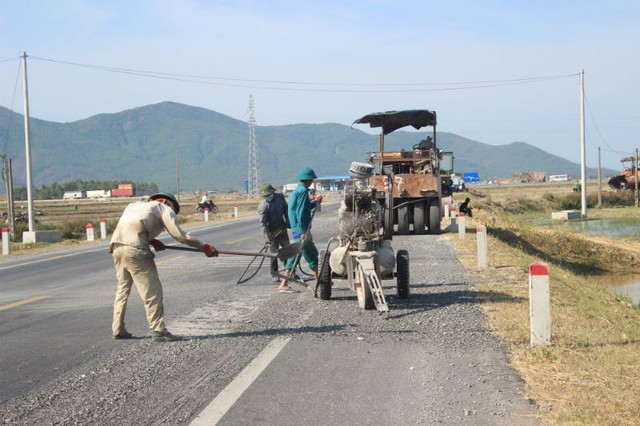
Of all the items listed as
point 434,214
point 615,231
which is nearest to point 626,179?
point 615,231

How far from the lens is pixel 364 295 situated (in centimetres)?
979

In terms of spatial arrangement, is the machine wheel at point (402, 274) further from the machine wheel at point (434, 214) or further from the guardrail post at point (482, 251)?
the machine wheel at point (434, 214)

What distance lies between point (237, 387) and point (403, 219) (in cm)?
1525

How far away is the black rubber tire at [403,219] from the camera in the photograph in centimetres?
2105

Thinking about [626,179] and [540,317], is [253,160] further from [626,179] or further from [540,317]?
[540,317]

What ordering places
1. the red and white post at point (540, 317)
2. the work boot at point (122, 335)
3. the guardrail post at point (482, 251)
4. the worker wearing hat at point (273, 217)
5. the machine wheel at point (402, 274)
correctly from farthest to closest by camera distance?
the guardrail post at point (482, 251), the worker wearing hat at point (273, 217), the machine wheel at point (402, 274), the work boot at point (122, 335), the red and white post at point (540, 317)

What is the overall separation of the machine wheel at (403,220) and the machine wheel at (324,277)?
10.3m

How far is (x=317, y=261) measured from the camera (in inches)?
485

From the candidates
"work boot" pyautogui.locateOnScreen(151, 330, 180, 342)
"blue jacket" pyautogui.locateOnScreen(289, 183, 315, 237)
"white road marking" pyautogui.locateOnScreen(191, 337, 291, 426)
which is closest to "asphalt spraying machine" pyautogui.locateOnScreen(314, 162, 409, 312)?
"blue jacket" pyautogui.locateOnScreen(289, 183, 315, 237)

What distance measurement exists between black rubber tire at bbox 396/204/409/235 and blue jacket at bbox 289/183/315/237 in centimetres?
943

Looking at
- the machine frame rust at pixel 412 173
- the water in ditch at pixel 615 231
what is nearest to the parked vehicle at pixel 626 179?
the water in ditch at pixel 615 231

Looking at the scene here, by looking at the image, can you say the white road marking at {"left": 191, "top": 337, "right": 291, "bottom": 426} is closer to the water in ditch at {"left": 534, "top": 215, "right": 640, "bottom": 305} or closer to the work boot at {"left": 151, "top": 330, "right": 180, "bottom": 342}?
the work boot at {"left": 151, "top": 330, "right": 180, "bottom": 342}

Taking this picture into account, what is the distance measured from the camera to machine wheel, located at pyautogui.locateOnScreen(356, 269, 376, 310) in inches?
385

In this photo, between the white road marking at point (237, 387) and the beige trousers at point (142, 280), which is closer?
the white road marking at point (237, 387)
